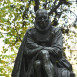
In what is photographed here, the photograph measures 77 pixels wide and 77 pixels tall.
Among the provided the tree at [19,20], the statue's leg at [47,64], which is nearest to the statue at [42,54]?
the statue's leg at [47,64]

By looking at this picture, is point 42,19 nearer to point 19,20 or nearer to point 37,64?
point 37,64

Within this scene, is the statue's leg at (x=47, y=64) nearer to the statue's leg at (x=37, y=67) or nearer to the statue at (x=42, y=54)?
the statue at (x=42, y=54)

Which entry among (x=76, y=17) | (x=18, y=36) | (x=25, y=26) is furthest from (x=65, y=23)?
(x=18, y=36)

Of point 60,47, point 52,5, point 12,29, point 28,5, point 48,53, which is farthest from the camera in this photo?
point 52,5

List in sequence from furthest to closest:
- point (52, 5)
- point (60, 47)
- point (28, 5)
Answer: point (52, 5), point (28, 5), point (60, 47)

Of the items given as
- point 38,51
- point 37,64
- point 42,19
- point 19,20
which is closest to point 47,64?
point 37,64

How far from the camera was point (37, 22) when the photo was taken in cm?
583

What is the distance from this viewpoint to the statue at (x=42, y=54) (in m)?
5.19

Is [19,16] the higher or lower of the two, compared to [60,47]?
higher

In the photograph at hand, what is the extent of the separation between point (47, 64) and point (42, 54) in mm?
275

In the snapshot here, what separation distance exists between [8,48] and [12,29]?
1684 mm

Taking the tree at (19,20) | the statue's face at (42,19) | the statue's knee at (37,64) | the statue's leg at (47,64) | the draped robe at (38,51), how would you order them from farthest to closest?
the tree at (19,20) → the statue's face at (42,19) → the draped robe at (38,51) → the statue's knee at (37,64) → the statue's leg at (47,64)

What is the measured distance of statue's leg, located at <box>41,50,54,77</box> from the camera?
5.01 m

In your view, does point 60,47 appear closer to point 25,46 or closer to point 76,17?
point 25,46
